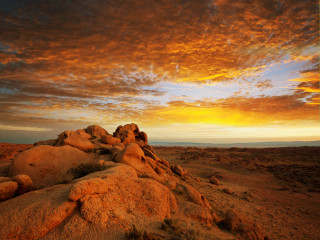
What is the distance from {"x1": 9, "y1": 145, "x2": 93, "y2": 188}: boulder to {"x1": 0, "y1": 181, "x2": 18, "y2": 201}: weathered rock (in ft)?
8.57

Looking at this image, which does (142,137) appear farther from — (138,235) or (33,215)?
(138,235)

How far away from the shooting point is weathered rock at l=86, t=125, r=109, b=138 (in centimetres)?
2193

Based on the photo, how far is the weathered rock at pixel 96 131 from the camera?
2193cm

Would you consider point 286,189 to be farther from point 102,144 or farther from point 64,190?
point 64,190

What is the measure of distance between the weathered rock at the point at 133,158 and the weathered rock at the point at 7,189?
6.25 metres

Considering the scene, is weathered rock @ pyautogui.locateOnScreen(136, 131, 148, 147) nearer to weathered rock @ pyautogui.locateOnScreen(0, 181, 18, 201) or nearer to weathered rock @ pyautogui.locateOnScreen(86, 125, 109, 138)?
weathered rock @ pyautogui.locateOnScreen(86, 125, 109, 138)

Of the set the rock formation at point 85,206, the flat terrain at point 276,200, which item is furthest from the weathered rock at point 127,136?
the rock formation at point 85,206

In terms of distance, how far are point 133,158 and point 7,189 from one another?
7459 millimetres

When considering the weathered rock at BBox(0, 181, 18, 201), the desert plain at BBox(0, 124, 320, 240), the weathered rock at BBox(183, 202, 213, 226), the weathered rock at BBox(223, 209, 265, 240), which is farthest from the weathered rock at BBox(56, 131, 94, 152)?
the weathered rock at BBox(223, 209, 265, 240)

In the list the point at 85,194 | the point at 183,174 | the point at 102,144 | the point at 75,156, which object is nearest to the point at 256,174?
the point at 183,174

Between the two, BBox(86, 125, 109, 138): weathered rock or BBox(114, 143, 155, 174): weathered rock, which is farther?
BBox(86, 125, 109, 138): weathered rock

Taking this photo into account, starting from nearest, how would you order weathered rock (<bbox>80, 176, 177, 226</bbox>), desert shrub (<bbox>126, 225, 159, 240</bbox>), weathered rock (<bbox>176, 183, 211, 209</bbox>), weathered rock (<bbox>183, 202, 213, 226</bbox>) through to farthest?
desert shrub (<bbox>126, 225, 159, 240</bbox>), weathered rock (<bbox>80, 176, 177, 226</bbox>), weathered rock (<bbox>183, 202, 213, 226</bbox>), weathered rock (<bbox>176, 183, 211, 209</bbox>)

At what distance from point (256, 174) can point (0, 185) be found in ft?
96.4

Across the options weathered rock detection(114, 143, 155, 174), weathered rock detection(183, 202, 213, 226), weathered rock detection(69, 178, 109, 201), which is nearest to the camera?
weathered rock detection(69, 178, 109, 201)
